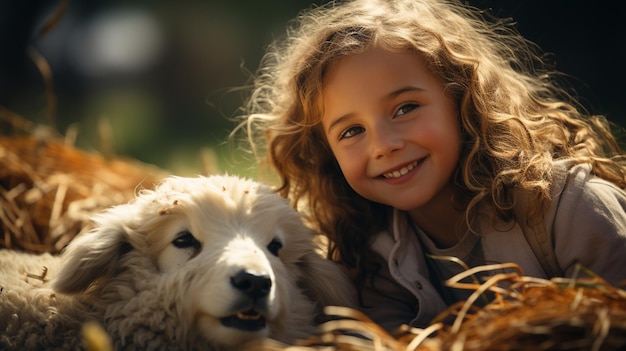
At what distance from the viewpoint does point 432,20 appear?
3504mm

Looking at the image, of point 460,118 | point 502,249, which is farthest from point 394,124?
point 502,249

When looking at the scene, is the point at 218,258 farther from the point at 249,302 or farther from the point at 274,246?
the point at 274,246

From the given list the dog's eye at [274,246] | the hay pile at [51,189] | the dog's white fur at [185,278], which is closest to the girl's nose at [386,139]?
the dog's white fur at [185,278]

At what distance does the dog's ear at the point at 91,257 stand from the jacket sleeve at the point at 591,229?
1.77 m

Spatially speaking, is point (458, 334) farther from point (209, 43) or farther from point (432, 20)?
point (209, 43)

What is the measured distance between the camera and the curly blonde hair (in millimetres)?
3283

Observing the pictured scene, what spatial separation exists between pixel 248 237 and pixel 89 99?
9735mm

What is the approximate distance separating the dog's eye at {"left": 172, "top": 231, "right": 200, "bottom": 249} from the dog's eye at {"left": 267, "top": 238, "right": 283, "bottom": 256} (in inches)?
12.1

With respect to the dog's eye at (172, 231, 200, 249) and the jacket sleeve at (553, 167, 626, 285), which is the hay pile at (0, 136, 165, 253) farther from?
the jacket sleeve at (553, 167, 626, 285)

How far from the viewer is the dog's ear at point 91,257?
2678 mm

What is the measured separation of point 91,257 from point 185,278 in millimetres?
408

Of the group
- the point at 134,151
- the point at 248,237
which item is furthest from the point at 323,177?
the point at 134,151

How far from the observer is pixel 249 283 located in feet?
7.97

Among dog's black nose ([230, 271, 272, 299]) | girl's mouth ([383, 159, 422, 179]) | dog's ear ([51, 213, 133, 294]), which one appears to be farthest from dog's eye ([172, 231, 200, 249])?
girl's mouth ([383, 159, 422, 179])
